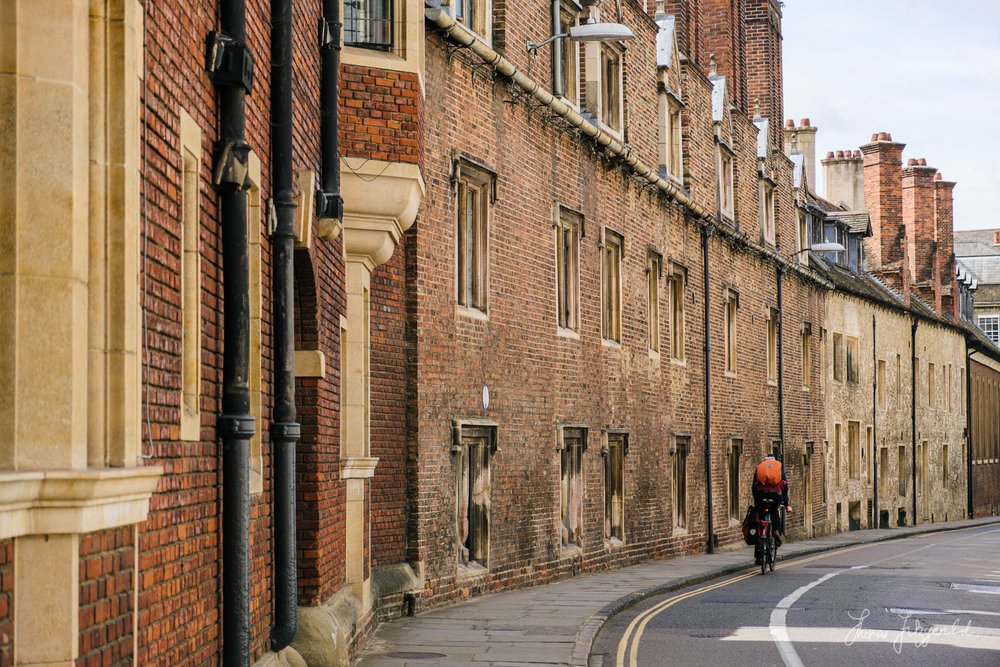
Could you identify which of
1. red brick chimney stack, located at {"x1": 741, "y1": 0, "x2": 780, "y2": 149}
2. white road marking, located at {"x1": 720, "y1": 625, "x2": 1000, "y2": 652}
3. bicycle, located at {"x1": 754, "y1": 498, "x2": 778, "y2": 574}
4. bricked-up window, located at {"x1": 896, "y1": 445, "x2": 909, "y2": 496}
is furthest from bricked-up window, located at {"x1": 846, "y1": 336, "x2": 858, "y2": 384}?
white road marking, located at {"x1": 720, "y1": 625, "x2": 1000, "y2": 652}

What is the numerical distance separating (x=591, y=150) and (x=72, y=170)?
18278 mm

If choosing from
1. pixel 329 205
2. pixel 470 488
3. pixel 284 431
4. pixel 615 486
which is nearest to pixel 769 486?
pixel 615 486

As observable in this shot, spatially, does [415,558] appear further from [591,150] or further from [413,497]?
[591,150]

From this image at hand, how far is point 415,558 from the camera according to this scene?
16.2m

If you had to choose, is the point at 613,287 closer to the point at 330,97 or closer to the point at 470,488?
the point at 470,488

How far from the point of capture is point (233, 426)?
26.4 feet

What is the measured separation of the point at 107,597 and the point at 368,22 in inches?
339

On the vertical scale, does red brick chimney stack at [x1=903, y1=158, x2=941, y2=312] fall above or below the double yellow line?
above

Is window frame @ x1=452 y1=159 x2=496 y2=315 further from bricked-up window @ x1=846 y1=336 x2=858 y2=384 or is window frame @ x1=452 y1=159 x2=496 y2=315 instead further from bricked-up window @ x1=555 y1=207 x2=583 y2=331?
bricked-up window @ x1=846 y1=336 x2=858 y2=384

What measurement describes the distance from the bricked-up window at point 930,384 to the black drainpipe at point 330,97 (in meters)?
48.4

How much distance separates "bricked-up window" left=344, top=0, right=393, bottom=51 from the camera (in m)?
13.3

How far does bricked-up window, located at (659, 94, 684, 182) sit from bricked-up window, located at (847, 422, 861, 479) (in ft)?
62.6

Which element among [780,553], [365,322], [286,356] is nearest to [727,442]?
[780,553]

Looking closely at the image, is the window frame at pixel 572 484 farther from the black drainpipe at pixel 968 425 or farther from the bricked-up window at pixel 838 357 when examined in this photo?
the black drainpipe at pixel 968 425
